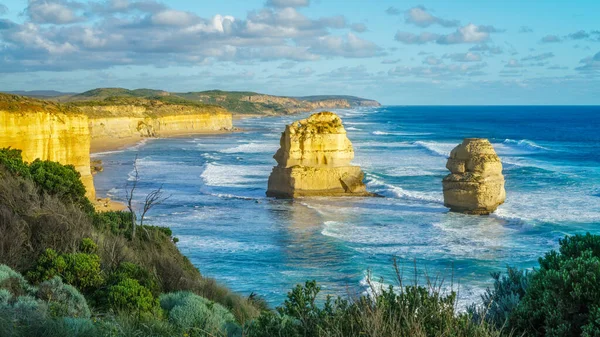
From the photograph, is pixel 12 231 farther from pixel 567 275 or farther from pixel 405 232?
pixel 405 232

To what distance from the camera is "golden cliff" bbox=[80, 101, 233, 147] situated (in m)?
76.8

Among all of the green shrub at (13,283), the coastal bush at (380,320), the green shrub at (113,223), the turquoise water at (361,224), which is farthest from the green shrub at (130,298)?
the green shrub at (113,223)

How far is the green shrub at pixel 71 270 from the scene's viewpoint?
30.8ft

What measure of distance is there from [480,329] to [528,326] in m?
1.72

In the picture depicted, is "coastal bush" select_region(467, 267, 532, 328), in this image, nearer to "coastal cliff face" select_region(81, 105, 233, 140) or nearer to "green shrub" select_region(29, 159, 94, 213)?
"green shrub" select_region(29, 159, 94, 213)

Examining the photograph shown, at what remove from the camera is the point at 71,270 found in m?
9.55

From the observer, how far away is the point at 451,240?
72.3ft

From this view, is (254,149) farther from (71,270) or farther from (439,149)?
(71,270)

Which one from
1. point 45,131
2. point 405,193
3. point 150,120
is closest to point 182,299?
point 45,131

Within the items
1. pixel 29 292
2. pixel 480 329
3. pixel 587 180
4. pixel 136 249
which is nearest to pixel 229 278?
pixel 136 249

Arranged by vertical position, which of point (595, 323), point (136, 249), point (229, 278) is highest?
point (595, 323)

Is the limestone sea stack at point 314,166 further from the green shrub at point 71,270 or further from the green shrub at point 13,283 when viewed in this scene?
the green shrub at point 13,283

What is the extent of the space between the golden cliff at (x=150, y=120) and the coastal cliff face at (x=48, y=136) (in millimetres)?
46854

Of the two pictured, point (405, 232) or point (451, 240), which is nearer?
point (451, 240)
